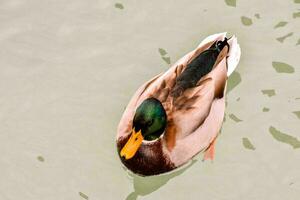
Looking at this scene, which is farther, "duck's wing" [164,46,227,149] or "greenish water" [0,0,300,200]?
"greenish water" [0,0,300,200]

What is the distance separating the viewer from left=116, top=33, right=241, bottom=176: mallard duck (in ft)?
16.4

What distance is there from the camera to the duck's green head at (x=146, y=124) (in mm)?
4805

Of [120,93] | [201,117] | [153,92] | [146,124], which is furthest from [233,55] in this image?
[146,124]

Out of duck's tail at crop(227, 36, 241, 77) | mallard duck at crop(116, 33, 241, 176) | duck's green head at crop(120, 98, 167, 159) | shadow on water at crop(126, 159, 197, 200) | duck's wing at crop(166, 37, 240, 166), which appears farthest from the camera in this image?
duck's tail at crop(227, 36, 241, 77)

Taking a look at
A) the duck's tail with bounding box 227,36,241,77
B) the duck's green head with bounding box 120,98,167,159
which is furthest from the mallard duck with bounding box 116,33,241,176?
the duck's tail with bounding box 227,36,241,77

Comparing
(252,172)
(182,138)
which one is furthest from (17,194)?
(252,172)

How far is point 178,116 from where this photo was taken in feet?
16.6

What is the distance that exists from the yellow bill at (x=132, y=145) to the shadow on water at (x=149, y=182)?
40cm

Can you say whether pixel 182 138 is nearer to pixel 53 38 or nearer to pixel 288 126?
pixel 288 126

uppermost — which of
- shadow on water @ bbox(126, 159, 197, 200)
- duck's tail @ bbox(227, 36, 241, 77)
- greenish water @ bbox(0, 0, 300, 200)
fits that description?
duck's tail @ bbox(227, 36, 241, 77)

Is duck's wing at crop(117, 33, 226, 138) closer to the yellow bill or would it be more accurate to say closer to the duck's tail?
the yellow bill

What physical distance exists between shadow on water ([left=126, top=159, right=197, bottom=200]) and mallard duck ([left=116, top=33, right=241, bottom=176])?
62 mm

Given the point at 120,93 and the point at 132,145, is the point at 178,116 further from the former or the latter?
the point at 120,93

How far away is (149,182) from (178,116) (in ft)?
2.04
